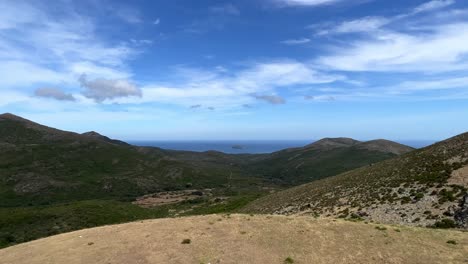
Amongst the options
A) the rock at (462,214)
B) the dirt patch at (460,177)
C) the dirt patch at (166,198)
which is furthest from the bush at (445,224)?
the dirt patch at (166,198)

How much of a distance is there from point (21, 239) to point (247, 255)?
60.6 meters

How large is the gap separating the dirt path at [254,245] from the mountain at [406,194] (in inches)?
365

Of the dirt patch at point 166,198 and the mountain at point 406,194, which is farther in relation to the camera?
the dirt patch at point 166,198

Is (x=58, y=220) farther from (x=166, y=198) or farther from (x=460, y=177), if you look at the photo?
(x=460, y=177)

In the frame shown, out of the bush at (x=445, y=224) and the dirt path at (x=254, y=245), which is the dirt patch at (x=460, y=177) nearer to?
the bush at (x=445, y=224)

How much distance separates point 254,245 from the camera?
28000 mm

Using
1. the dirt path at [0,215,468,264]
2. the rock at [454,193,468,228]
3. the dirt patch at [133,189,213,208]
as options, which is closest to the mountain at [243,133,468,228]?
the rock at [454,193,468,228]

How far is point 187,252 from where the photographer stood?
2711 cm

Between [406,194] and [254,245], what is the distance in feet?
A: 87.5

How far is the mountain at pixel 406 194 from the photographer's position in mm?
38856

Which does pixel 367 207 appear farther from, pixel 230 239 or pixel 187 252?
pixel 187 252

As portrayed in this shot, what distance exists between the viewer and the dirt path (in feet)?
83.8

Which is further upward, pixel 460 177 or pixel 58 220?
pixel 460 177

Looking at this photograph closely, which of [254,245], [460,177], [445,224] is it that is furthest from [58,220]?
[460,177]
